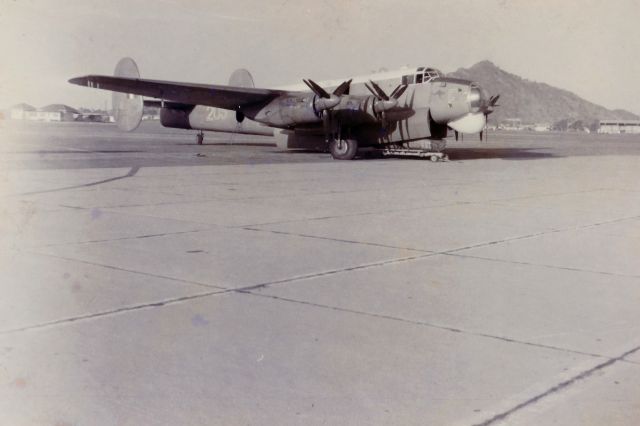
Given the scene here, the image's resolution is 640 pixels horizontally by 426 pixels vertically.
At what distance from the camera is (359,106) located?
2323 cm

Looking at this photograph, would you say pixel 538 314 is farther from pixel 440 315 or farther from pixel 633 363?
pixel 633 363

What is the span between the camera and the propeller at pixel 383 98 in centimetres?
2269

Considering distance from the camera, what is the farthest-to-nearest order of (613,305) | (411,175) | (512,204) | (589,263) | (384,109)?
(384,109) → (411,175) → (512,204) → (589,263) → (613,305)

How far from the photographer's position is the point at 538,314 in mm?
5164

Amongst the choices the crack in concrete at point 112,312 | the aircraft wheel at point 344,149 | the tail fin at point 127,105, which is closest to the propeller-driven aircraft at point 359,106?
the aircraft wheel at point 344,149

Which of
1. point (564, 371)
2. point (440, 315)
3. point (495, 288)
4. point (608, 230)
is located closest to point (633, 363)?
point (564, 371)

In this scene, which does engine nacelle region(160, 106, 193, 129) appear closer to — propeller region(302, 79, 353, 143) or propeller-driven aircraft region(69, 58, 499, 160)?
propeller-driven aircraft region(69, 58, 499, 160)

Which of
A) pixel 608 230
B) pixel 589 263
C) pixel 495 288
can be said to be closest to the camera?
pixel 495 288

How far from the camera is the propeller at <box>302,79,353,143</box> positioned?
2308 cm

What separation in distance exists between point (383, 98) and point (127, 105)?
12.2 m

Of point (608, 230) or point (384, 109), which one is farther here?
point (384, 109)

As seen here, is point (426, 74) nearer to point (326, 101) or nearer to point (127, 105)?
point (326, 101)

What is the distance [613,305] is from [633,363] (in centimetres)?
147

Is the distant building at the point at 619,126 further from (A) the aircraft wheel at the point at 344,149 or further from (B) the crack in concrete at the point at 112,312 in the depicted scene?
(B) the crack in concrete at the point at 112,312
